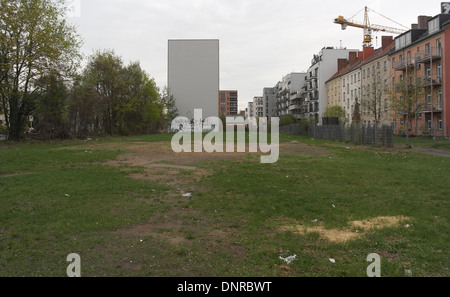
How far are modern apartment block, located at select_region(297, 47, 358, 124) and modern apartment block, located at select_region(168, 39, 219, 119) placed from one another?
26002 mm

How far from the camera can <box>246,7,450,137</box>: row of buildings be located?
34.2 m

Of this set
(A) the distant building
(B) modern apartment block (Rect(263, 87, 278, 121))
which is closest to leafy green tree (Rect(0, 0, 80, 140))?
(A) the distant building

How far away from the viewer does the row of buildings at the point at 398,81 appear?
34.2 metres

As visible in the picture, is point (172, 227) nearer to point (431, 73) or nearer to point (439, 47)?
point (431, 73)

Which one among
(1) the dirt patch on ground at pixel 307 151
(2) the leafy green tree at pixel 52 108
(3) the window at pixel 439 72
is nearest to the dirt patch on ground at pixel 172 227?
(1) the dirt patch on ground at pixel 307 151

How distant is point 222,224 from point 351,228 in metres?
2.42

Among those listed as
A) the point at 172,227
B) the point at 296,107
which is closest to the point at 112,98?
the point at 172,227

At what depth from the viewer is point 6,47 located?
2922 centimetres

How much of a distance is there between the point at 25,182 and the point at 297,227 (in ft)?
28.6

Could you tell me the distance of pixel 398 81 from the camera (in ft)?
157

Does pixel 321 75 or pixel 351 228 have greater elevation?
pixel 321 75

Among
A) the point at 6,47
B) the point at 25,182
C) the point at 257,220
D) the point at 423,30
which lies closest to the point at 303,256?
the point at 257,220

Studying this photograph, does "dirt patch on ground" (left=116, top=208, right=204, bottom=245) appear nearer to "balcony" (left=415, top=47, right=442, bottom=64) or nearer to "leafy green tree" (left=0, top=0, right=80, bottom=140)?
"leafy green tree" (left=0, top=0, right=80, bottom=140)
